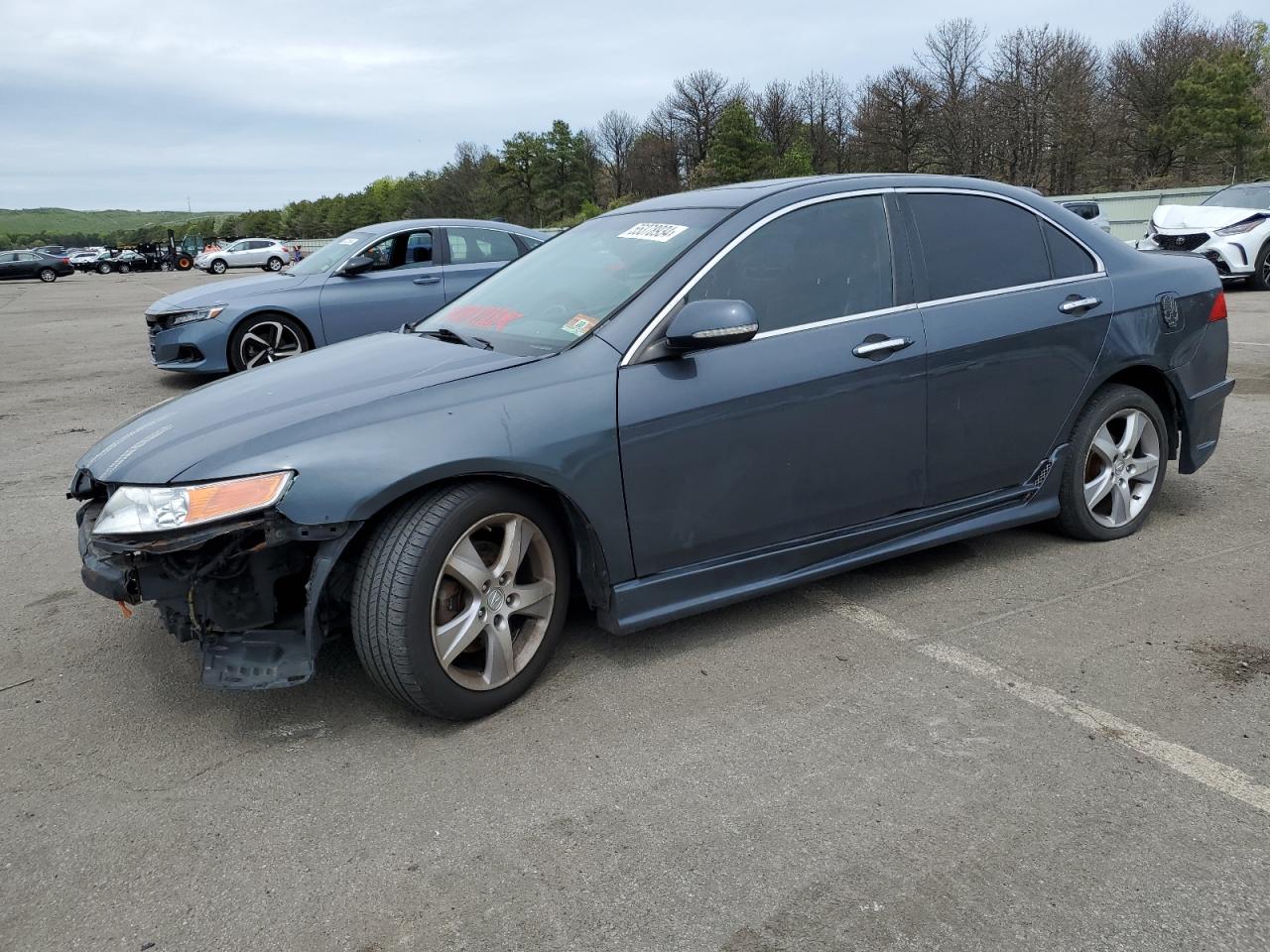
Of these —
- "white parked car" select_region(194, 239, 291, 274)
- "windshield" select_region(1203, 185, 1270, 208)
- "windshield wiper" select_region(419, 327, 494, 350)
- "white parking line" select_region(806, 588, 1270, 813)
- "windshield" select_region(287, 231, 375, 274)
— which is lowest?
"white parking line" select_region(806, 588, 1270, 813)

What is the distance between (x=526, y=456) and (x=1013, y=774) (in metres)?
1.65

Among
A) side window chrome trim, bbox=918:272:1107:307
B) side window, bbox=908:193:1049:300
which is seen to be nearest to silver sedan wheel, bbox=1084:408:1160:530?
side window chrome trim, bbox=918:272:1107:307

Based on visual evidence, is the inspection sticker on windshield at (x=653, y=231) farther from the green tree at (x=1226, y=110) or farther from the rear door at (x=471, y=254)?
the green tree at (x=1226, y=110)

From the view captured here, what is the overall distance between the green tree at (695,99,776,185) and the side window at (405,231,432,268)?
59890 mm

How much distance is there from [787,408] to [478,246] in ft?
24.2

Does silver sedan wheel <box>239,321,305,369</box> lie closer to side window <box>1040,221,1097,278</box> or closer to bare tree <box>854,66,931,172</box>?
side window <box>1040,221,1097,278</box>

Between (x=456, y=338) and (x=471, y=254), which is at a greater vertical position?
(x=471, y=254)

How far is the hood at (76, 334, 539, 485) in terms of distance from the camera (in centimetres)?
303

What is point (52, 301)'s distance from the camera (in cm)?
2667

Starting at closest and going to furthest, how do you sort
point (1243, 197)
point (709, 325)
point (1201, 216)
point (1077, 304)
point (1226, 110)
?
point (709, 325) → point (1077, 304) → point (1201, 216) → point (1243, 197) → point (1226, 110)

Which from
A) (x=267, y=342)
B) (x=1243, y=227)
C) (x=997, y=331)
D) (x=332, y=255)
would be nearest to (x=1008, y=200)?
(x=997, y=331)

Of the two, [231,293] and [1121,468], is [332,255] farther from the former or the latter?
[1121,468]

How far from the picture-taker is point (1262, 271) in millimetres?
15867

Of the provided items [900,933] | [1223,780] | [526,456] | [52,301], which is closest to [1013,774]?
[1223,780]
